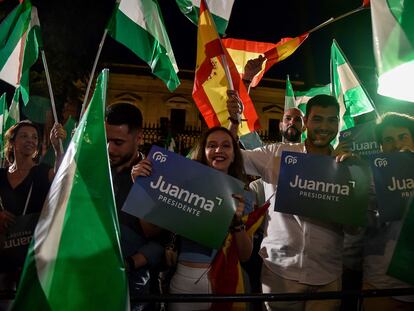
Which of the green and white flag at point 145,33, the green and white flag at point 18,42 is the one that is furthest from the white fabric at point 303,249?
the green and white flag at point 18,42

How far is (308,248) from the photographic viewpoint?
10.3ft

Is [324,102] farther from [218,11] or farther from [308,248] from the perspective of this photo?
[218,11]

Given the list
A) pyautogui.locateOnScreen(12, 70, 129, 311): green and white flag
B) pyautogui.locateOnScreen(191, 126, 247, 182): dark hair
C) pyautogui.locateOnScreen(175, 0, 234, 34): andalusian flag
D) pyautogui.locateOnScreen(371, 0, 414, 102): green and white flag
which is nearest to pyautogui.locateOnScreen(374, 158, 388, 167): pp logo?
pyautogui.locateOnScreen(371, 0, 414, 102): green and white flag

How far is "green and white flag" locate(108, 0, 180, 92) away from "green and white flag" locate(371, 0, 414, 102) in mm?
3108

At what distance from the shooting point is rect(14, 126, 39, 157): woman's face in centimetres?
394

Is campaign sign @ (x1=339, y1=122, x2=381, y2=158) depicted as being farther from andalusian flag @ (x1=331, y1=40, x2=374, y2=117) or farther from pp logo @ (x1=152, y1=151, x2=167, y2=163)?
pp logo @ (x1=152, y1=151, x2=167, y2=163)

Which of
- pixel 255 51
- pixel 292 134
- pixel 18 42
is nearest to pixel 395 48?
pixel 292 134

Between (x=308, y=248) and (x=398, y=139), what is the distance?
1.12m

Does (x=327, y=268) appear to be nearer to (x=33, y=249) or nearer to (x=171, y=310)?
(x=171, y=310)

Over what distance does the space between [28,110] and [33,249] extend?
6283 millimetres

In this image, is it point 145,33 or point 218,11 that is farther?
point 218,11

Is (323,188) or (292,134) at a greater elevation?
(292,134)

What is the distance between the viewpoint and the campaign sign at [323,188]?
9.77 ft

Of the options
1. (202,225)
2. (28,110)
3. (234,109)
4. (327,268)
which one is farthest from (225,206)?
(28,110)
